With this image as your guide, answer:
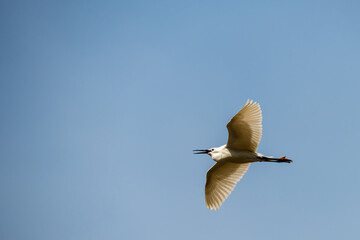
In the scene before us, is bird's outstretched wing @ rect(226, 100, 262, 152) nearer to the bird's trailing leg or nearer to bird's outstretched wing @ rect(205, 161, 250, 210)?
the bird's trailing leg

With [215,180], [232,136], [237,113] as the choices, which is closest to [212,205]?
[215,180]

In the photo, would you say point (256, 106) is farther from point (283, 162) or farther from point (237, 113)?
point (283, 162)

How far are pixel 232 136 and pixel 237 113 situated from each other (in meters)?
0.92

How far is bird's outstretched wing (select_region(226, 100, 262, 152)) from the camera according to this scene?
39.5 ft

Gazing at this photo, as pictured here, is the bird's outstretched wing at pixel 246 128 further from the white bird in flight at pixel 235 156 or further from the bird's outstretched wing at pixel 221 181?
the bird's outstretched wing at pixel 221 181

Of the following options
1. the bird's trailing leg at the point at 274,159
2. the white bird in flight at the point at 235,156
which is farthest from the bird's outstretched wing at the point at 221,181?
the bird's trailing leg at the point at 274,159

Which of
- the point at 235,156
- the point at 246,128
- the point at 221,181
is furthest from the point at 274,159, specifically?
the point at 221,181

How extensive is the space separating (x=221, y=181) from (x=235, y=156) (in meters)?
1.47

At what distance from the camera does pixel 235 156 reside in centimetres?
1284

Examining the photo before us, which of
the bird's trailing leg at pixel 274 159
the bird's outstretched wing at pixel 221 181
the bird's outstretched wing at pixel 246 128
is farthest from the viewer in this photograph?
the bird's outstretched wing at pixel 221 181

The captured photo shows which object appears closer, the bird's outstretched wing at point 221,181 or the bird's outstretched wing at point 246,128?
the bird's outstretched wing at point 246,128

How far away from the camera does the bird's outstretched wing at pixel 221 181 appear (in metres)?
13.8

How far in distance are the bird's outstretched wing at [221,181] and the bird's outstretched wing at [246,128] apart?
47.7 inches

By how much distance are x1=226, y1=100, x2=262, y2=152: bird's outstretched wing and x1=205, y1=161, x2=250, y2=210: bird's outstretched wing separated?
3.97 feet
